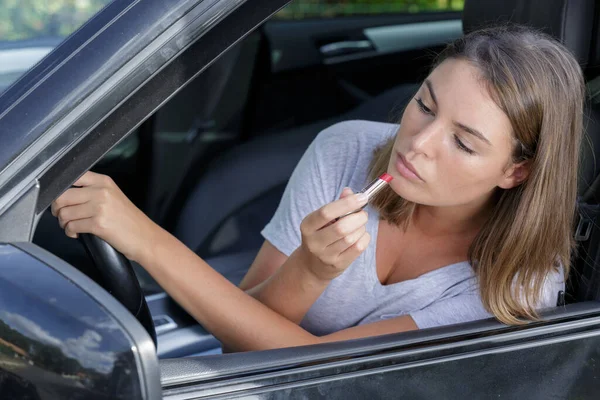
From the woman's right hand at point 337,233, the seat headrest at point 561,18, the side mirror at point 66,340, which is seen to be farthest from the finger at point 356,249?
the seat headrest at point 561,18

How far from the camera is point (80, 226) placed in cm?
125

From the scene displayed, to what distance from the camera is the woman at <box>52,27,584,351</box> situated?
1.35 m

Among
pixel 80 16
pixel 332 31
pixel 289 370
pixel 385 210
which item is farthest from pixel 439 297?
pixel 332 31

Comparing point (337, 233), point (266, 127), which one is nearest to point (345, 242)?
point (337, 233)

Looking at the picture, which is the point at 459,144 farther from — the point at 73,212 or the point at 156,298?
the point at 156,298

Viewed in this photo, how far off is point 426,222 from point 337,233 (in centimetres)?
46

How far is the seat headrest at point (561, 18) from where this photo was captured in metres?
1.62

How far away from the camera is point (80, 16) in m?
2.65

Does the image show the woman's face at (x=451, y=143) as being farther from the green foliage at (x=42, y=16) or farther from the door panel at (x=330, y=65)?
the door panel at (x=330, y=65)

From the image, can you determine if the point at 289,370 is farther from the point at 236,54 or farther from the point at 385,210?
the point at 236,54

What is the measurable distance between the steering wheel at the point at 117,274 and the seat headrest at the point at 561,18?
916 millimetres

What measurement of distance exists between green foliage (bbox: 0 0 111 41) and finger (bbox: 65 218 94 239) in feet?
4.68

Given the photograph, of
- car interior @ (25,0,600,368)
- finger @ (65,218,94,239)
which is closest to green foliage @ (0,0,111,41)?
car interior @ (25,0,600,368)

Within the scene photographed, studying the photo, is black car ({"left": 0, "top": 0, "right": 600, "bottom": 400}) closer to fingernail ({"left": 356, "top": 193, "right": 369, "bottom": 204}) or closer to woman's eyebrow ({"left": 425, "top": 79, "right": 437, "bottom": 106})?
fingernail ({"left": 356, "top": 193, "right": 369, "bottom": 204})
